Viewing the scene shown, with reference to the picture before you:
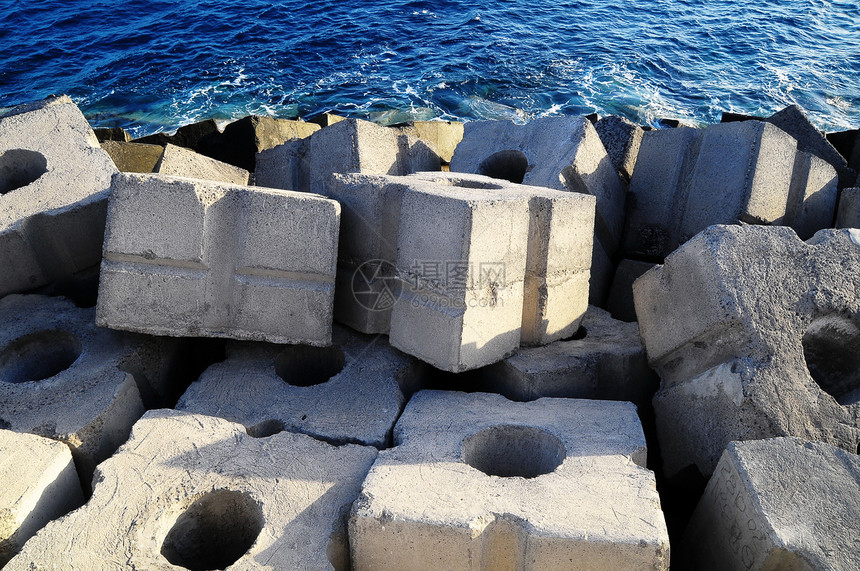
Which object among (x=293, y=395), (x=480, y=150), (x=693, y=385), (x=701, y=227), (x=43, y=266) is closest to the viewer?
(x=693, y=385)

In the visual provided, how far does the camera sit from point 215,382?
10.5 ft

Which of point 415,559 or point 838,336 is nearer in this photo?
point 415,559

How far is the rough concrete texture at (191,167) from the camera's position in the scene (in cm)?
417

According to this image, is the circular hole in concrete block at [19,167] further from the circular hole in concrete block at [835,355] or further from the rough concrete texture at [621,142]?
the circular hole in concrete block at [835,355]

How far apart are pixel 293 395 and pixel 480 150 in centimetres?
237

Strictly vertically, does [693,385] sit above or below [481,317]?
below

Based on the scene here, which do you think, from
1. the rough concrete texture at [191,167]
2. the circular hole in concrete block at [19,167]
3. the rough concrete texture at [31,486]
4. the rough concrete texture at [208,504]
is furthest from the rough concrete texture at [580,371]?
the circular hole in concrete block at [19,167]

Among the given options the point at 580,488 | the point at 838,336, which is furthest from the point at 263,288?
the point at 838,336

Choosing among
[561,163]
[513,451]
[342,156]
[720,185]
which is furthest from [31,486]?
[720,185]

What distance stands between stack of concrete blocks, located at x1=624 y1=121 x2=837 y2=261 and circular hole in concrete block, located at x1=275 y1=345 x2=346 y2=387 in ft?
7.38

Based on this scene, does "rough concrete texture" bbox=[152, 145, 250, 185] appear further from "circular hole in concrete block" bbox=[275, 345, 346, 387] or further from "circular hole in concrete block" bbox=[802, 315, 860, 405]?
"circular hole in concrete block" bbox=[802, 315, 860, 405]

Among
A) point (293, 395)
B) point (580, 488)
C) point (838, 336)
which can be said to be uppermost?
point (838, 336)

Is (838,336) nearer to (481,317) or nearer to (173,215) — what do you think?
(481,317)

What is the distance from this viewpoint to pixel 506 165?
4.70 meters
